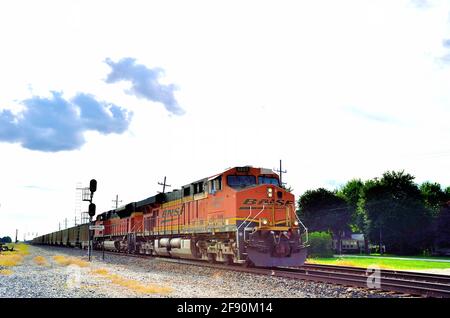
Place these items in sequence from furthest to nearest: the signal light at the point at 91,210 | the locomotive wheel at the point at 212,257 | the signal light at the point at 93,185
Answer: the signal light at the point at 93,185
the signal light at the point at 91,210
the locomotive wheel at the point at 212,257

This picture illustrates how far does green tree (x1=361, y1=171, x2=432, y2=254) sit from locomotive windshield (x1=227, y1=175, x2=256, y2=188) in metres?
38.4

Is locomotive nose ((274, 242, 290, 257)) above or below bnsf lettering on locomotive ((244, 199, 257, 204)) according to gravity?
below

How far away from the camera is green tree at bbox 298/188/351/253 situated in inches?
2657

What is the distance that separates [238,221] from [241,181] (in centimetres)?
207

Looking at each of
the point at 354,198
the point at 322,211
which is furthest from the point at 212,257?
the point at 354,198

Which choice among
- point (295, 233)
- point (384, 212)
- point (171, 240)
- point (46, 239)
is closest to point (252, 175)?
point (295, 233)

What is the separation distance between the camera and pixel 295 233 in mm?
18281

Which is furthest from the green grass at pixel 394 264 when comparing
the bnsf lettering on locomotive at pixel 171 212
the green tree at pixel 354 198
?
the green tree at pixel 354 198

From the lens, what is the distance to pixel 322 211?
67625mm

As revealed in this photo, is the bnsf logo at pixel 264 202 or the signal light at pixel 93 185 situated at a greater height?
the signal light at pixel 93 185

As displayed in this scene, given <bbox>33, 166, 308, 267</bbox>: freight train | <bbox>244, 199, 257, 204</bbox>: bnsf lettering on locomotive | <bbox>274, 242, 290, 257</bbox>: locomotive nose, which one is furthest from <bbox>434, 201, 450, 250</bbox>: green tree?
<bbox>244, 199, 257, 204</bbox>: bnsf lettering on locomotive

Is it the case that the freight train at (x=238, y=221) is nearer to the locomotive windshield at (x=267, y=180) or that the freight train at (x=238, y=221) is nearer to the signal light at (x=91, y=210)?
the locomotive windshield at (x=267, y=180)

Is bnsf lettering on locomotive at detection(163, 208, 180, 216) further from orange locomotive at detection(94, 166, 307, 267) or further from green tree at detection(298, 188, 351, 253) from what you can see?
green tree at detection(298, 188, 351, 253)

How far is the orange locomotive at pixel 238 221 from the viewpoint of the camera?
17531mm
